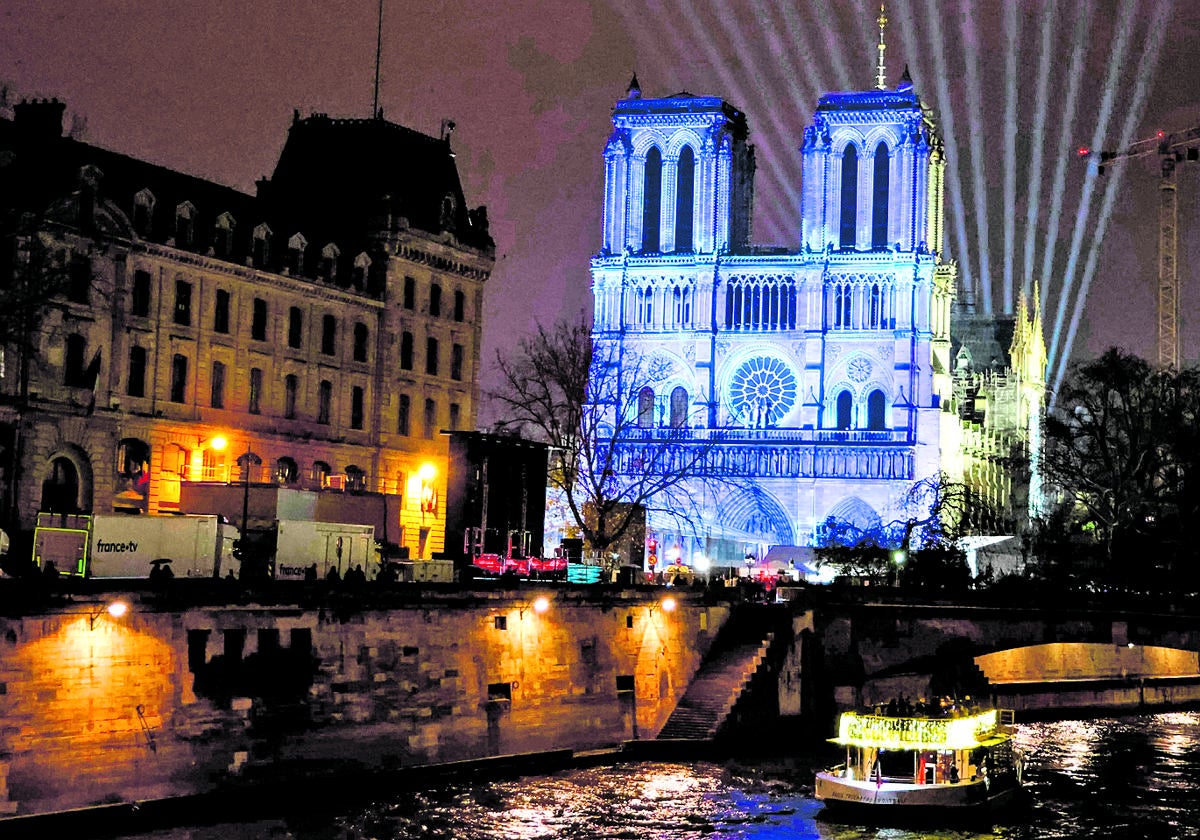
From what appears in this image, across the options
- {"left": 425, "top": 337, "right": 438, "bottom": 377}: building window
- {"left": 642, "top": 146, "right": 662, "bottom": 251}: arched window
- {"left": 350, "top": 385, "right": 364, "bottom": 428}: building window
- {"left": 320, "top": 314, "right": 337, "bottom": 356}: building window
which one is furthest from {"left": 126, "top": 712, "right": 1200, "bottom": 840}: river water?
{"left": 642, "top": 146, "right": 662, "bottom": 251}: arched window

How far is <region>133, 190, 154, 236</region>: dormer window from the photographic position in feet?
211

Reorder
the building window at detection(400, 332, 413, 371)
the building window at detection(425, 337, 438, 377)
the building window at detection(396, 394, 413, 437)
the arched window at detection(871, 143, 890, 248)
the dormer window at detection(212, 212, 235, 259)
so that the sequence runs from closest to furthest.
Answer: the dormer window at detection(212, 212, 235, 259), the building window at detection(400, 332, 413, 371), the building window at detection(396, 394, 413, 437), the building window at detection(425, 337, 438, 377), the arched window at detection(871, 143, 890, 248)

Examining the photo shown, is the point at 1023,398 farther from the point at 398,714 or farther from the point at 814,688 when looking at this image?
the point at 398,714

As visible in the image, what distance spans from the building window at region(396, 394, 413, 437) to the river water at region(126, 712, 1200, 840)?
2870 centimetres

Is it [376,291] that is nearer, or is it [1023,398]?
[376,291]

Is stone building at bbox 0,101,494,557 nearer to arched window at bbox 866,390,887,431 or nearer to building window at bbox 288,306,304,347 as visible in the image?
building window at bbox 288,306,304,347

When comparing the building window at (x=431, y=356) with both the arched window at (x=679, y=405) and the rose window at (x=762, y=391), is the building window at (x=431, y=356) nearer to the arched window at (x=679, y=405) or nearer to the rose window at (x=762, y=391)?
the arched window at (x=679, y=405)

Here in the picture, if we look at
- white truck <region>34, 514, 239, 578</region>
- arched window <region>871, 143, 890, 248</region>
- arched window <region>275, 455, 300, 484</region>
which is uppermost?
arched window <region>871, 143, 890, 248</region>

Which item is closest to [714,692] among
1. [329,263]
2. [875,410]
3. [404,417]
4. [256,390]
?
[256,390]

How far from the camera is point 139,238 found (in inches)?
2506

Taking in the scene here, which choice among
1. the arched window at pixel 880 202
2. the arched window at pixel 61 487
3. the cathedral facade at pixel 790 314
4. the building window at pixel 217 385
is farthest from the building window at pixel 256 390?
the arched window at pixel 880 202

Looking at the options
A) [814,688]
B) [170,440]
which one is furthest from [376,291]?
[814,688]

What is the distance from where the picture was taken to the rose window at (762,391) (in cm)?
11600

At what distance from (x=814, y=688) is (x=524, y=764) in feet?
42.6
